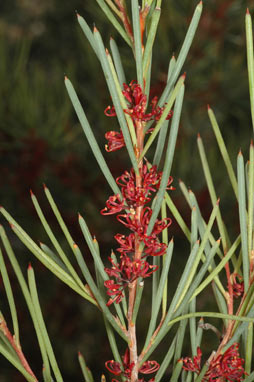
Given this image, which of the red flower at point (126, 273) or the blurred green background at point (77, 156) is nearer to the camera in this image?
the red flower at point (126, 273)

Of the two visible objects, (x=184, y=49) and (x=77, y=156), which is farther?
(x=77, y=156)

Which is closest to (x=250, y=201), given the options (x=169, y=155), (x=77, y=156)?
(x=169, y=155)

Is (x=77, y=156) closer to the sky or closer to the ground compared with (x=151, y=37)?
closer to the ground

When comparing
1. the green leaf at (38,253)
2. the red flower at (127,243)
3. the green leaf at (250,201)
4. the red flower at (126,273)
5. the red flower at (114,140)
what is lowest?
the green leaf at (250,201)

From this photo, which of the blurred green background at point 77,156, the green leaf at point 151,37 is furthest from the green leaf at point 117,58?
the blurred green background at point 77,156

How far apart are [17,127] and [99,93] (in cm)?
11

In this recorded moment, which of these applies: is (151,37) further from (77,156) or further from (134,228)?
(77,156)

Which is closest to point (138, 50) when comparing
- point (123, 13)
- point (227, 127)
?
point (123, 13)

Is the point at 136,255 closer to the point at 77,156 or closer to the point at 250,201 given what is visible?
the point at 250,201

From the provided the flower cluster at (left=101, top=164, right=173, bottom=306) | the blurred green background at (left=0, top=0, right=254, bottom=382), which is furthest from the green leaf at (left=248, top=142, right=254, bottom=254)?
the blurred green background at (left=0, top=0, right=254, bottom=382)

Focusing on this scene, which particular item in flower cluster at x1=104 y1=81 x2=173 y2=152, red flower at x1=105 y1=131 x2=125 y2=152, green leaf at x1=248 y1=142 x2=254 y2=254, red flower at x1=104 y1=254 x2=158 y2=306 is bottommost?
green leaf at x1=248 y1=142 x2=254 y2=254

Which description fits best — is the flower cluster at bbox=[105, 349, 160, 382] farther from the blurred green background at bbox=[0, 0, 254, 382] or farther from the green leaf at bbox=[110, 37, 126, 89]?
the blurred green background at bbox=[0, 0, 254, 382]

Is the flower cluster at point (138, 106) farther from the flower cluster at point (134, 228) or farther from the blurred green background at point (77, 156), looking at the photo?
the blurred green background at point (77, 156)

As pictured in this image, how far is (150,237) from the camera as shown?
0.57 ft
